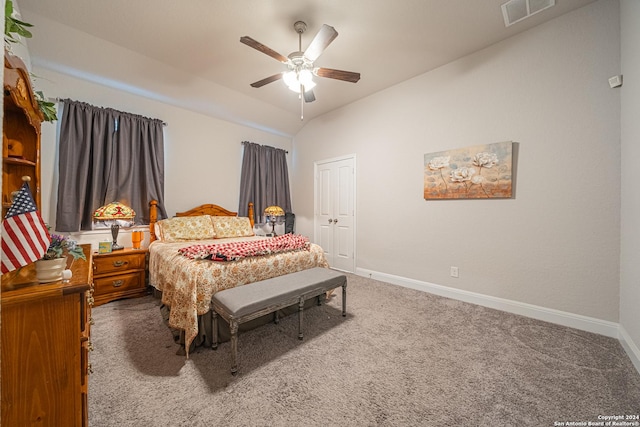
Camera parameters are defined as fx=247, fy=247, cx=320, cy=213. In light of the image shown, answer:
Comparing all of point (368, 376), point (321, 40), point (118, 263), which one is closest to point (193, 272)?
point (368, 376)

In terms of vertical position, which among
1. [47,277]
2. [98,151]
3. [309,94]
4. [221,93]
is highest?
[221,93]

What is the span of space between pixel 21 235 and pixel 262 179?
12.9 ft

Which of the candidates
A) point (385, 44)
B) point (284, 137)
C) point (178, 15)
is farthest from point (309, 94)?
point (284, 137)

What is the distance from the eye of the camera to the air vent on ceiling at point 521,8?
2.22 meters

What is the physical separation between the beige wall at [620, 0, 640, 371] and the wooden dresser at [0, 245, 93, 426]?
11.1 feet

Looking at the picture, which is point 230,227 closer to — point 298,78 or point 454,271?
point 298,78

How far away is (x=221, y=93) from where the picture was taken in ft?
12.5

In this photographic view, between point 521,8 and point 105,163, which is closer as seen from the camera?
point 521,8

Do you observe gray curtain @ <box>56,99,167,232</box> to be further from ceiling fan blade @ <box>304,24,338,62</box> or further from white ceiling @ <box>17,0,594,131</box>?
ceiling fan blade @ <box>304,24,338,62</box>

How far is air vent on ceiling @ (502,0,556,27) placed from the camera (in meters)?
2.22

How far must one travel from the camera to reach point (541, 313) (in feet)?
8.19

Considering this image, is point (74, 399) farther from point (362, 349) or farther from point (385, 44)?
point (385, 44)

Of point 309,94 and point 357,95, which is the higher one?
point 357,95

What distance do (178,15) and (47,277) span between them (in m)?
2.52
